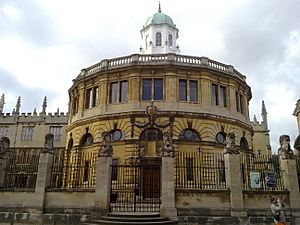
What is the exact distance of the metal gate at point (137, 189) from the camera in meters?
17.2

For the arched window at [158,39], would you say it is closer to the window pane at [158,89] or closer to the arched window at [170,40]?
the arched window at [170,40]

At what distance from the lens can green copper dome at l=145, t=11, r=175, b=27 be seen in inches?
2238

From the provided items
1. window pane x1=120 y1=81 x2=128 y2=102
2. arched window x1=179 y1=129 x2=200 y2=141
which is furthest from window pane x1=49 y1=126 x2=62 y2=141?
arched window x1=179 y1=129 x2=200 y2=141

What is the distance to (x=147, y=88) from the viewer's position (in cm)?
2783

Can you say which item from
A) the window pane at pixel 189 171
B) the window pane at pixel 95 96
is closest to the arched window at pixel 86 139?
the window pane at pixel 95 96

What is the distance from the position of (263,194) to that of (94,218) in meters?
9.32

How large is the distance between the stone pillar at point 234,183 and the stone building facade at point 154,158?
0.05 meters

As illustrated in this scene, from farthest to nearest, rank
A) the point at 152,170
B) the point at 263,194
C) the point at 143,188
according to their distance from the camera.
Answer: the point at 152,170 < the point at 143,188 < the point at 263,194

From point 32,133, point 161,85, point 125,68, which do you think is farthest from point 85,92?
point 32,133

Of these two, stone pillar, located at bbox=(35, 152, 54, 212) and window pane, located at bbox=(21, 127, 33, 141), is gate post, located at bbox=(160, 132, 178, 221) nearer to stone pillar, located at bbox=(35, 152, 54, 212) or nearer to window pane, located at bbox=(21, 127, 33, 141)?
stone pillar, located at bbox=(35, 152, 54, 212)

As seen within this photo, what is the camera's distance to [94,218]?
50.0 ft

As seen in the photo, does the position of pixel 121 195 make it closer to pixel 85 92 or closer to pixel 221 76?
pixel 85 92

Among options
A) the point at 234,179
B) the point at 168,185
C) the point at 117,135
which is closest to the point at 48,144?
the point at 168,185

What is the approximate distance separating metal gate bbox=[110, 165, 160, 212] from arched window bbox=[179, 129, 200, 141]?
4320 millimetres
